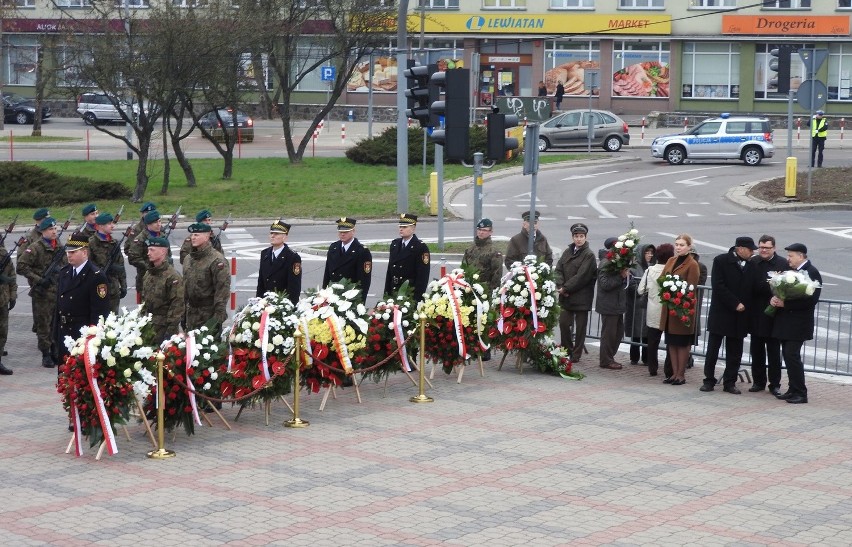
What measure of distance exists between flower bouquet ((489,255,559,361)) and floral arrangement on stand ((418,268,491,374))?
267 mm

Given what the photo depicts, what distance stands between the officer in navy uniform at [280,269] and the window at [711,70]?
4923 centimetres

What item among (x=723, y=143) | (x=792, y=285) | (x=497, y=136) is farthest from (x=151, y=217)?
(x=723, y=143)

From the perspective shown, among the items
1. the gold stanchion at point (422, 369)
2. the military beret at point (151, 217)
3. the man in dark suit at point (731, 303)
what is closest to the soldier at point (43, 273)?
the military beret at point (151, 217)

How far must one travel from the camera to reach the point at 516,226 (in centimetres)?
2875

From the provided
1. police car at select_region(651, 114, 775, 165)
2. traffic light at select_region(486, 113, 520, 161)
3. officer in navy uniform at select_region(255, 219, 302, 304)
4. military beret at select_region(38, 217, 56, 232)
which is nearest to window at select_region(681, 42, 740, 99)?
police car at select_region(651, 114, 775, 165)

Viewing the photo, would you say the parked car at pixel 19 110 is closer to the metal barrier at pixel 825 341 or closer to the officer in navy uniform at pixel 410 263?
the officer in navy uniform at pixel 410 263

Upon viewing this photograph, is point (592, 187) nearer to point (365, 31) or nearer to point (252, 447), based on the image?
point (365, 31)

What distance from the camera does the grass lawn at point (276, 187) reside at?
3161 centimetres

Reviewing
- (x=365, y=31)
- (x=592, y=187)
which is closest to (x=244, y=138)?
(x=365, y=31)

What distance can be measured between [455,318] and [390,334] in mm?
782

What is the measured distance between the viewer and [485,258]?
15773mm

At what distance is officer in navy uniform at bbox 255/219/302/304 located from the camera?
14000 millimetres

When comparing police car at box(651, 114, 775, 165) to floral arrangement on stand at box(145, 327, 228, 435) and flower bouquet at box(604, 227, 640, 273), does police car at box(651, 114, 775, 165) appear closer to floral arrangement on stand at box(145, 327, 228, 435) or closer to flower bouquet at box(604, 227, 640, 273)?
flower bouquet at box(604, 227, 640, 273)

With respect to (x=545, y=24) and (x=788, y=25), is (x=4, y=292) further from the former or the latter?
(x=788, y=25)
